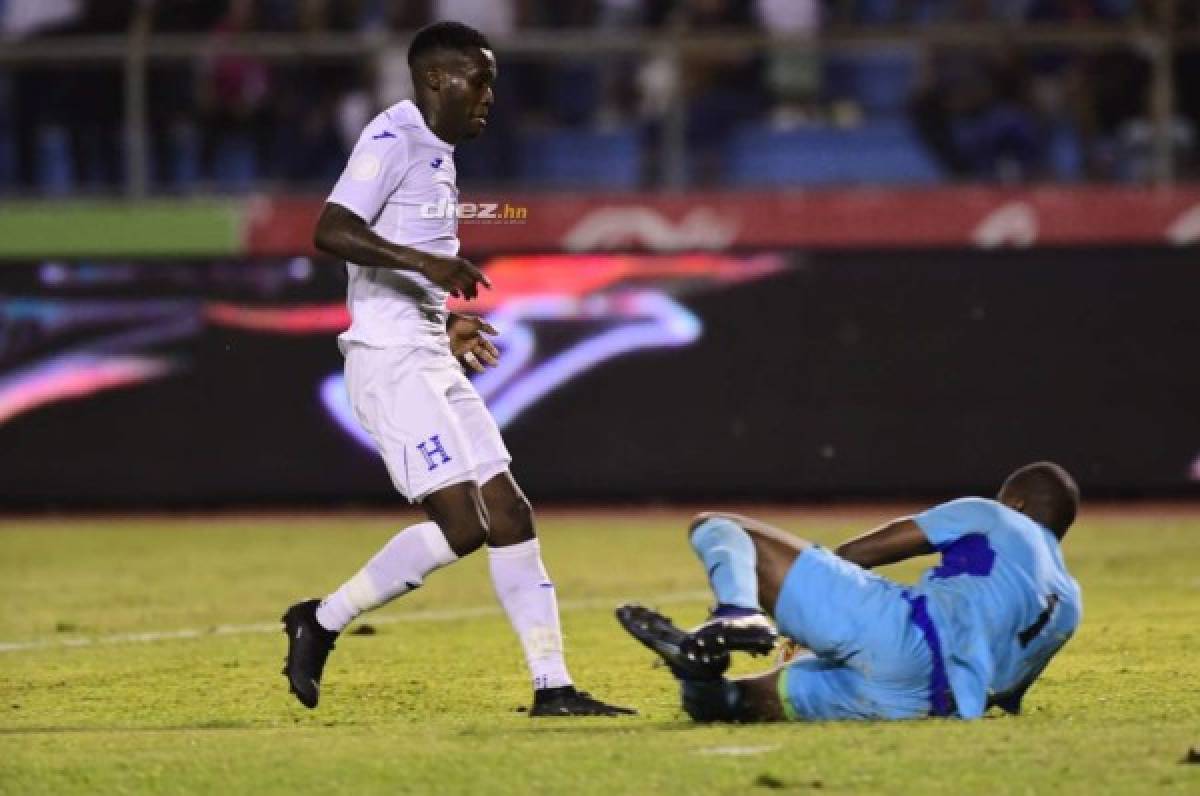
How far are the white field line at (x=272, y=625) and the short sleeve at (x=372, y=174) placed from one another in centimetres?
346

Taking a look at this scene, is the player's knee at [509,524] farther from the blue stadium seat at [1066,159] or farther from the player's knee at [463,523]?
the blue stadium seat at [1066,159]

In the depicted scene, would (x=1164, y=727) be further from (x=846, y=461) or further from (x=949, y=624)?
(x=846, y=461)

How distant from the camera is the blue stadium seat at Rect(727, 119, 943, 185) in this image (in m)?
17.5

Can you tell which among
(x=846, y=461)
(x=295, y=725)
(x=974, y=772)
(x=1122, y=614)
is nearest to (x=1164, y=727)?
(x=974, y=772)

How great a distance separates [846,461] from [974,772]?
33.2ft

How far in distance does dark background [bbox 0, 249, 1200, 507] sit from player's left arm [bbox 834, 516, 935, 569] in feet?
28.8

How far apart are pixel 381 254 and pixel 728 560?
4.96 feet

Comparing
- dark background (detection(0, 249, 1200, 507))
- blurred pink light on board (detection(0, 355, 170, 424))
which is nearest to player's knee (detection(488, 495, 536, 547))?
dark background (detection(0, 249, 1200, 507))

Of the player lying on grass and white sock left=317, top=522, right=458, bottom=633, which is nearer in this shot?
the player lying on grass

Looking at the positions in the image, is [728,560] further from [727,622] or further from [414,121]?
[414,121]

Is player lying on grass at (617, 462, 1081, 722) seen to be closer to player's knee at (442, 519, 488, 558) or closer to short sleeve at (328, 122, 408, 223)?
player's knee at (442, 519, 488, 558)

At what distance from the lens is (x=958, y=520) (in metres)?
7.54

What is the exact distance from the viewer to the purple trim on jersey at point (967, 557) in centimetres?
741

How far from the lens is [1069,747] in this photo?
22.9ft
